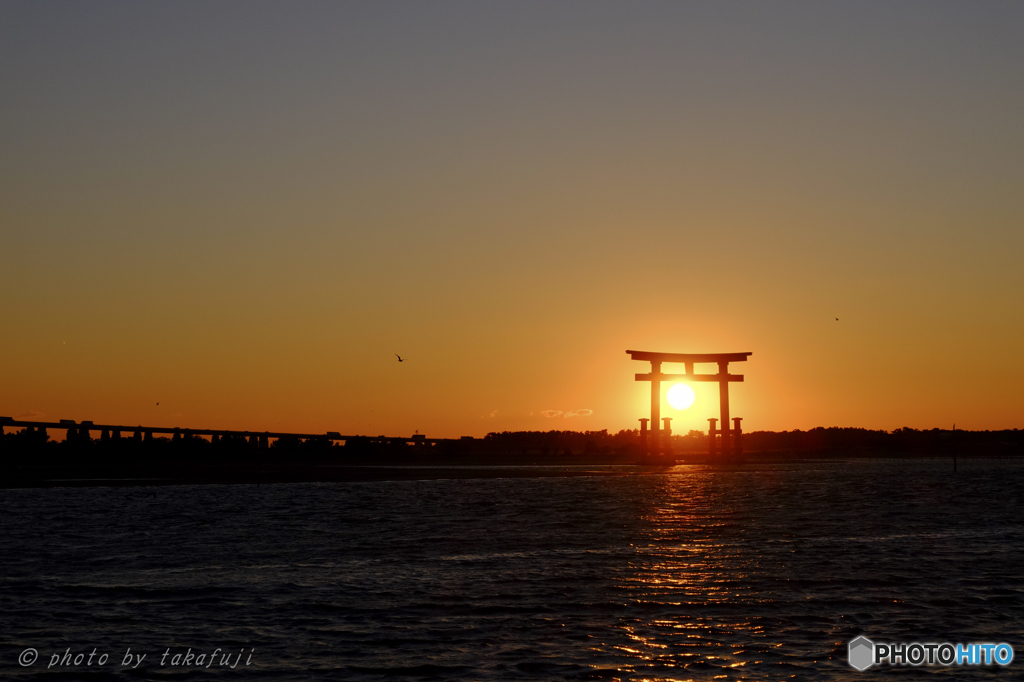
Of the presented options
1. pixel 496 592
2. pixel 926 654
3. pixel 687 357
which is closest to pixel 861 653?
pixel 926 654

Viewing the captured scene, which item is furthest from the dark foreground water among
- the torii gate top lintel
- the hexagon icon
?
the torii gate top lintel

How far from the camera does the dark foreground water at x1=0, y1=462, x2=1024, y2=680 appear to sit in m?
12.7

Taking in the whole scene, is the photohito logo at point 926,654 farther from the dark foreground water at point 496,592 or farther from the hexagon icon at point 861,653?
the dark foreground water at point 496,592

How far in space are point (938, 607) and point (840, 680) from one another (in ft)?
19.8

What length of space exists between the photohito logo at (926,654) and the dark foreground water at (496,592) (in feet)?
0.84

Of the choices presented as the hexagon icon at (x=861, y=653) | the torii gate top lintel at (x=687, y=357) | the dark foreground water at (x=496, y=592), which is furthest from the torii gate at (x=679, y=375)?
the hexagon icon at (x=861, y=653)

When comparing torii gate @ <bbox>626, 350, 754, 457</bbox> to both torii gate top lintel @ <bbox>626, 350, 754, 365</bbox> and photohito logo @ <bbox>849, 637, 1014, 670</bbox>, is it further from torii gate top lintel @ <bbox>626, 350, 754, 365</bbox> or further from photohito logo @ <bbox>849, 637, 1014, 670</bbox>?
photohito logo @ <bbox>849, 637, 1014, 670</bbox>

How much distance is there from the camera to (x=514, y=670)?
12.1 metres

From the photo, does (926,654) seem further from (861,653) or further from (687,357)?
(687,357)

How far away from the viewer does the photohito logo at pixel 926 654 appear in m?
12.7

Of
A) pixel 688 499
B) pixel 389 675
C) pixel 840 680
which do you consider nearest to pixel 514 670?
pixel 389 675

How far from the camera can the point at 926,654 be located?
13.2 m

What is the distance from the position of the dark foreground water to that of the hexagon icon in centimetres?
20

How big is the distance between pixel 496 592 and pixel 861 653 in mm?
7079
